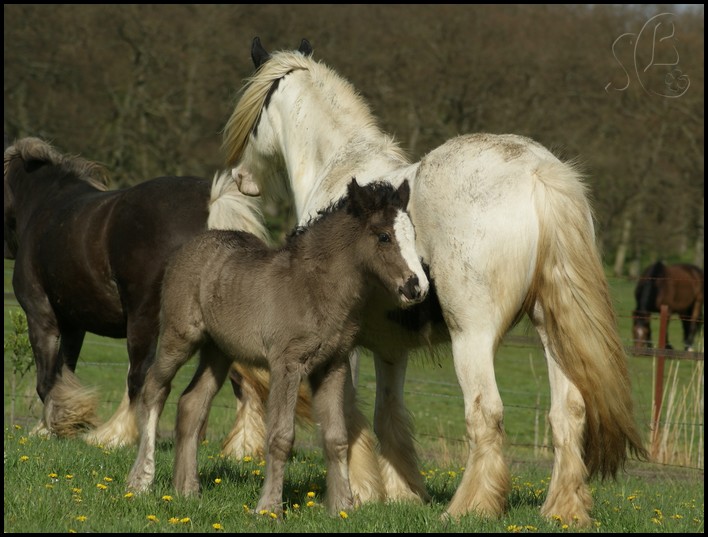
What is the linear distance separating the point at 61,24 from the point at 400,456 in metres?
23.4

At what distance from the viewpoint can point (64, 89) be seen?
86.9 feet

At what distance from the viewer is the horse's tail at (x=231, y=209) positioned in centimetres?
746

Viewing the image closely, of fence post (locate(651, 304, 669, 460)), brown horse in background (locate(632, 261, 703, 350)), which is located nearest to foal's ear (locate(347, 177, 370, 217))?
fence post (locate(651, 304, 669, 460))

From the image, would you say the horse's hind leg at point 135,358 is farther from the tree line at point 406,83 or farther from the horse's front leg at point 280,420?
the tree line at point 406,83

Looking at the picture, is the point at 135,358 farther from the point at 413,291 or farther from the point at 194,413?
the point at 413,291

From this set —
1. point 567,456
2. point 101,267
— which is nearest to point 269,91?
point 101,267

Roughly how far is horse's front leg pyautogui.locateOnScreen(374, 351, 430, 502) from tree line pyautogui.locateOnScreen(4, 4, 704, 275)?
64.7 feet

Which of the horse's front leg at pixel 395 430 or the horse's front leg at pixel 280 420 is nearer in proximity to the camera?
the horse's front leg at pixel 280 420

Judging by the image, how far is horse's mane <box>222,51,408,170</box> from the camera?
23.0 feet

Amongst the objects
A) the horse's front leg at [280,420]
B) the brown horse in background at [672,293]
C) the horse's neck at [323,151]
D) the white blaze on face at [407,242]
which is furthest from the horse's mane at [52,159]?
the brown horse in background at [672,293]

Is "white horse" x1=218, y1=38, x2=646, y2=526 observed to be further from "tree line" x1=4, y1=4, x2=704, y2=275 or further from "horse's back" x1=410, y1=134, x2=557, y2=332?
"tree line" x1=4, y1=4, x2=704, y2=275

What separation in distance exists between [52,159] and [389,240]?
506cm

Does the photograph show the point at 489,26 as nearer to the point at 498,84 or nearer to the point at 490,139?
the point at 498,84

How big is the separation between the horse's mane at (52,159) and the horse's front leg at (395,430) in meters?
4.05
